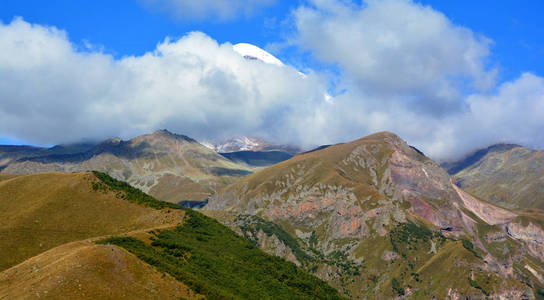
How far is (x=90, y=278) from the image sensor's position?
74625 mm

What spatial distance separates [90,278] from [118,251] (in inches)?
433

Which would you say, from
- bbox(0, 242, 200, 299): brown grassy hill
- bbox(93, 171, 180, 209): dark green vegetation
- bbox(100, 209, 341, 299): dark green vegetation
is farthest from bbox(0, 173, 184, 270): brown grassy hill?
bbox(0, 242, 200, 299): brown grassy hill

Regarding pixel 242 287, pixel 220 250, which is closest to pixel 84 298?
pixel 242 287

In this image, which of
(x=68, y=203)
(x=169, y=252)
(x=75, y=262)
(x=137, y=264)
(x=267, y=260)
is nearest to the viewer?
(x=75, y=262)

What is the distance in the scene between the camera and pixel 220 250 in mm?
153375

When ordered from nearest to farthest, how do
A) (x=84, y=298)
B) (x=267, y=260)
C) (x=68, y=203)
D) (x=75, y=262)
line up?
(x=84, y=298) → (x=75, y=262) → (x=68, y=203) → (x=267, y=260)

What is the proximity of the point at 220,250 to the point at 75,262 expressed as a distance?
79.6 metres

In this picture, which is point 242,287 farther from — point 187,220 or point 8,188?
point 8,188

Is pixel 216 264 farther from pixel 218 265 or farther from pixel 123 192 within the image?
pixel 123 192

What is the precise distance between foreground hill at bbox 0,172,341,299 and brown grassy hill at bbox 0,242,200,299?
0.56 ft

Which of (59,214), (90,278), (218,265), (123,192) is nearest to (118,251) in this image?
(90,278)

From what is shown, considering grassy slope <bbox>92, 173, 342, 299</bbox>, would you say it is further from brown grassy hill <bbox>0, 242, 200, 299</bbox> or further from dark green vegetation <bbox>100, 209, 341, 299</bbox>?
brown grassy hill <bbox>0, 242, 200, 299</bbox>

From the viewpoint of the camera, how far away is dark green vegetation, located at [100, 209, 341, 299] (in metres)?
99.7

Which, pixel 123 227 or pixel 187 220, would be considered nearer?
pixel 123 227
